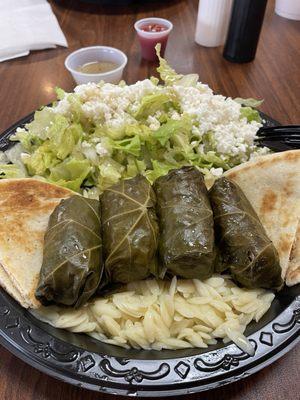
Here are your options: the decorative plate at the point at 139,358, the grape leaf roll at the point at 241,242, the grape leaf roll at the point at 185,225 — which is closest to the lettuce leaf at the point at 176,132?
the grape leaf roll at the point at 185,225

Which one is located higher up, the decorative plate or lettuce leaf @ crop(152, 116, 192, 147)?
lettuce leaf @ crop(152, 116, 192, 147)

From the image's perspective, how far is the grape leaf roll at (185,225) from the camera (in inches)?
63.7

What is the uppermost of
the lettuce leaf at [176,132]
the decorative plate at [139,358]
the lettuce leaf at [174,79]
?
the lettuce leaf at [174,79]

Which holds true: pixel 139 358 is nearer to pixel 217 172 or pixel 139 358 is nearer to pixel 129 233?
pixel 129 233

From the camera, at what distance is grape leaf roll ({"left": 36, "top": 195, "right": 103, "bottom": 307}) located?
154 centimetres

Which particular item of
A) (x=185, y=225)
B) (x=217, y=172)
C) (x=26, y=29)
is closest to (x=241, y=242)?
(x=185, y=225)

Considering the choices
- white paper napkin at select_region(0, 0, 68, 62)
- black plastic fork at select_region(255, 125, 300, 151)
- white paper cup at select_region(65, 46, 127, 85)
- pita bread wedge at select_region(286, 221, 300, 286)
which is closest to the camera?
pita bread wedge at select_region(286, 221, 300, 286)

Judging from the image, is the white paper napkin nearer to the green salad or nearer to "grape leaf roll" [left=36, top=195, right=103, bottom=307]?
the green salad

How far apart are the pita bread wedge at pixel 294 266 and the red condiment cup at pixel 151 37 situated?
2.48 m

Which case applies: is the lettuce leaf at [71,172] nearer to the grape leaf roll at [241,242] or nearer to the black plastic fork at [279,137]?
the grape leaf roll at [241,242]

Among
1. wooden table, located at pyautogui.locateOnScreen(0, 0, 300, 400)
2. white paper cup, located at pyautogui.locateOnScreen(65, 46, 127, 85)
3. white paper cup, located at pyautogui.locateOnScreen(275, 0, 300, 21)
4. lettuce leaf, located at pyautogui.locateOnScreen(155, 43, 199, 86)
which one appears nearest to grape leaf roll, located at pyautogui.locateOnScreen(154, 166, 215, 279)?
lettuce leaf, located at pyautogui.locateOnScreen(155, 43, 199, 86)

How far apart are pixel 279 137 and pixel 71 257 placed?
154 cm

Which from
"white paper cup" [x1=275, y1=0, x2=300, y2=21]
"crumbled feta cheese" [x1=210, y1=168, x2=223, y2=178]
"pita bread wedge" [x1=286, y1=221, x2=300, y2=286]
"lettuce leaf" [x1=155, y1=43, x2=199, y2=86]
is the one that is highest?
"white paper cup" [x1=275, y1=0, x2=300, y2=21]

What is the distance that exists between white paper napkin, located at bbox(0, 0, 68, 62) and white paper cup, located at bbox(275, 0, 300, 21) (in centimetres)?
267
